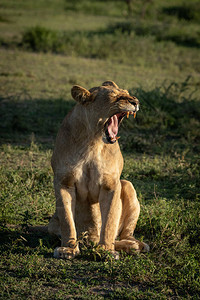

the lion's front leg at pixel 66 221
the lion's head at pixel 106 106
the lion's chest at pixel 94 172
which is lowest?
the lion's front leg at pixel 66 221

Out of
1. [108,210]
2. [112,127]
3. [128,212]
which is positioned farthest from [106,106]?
[128,212]

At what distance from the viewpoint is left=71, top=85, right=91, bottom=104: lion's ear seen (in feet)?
11.6

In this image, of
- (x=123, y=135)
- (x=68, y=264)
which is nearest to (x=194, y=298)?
(x=68, y=264)

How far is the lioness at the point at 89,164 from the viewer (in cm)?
356

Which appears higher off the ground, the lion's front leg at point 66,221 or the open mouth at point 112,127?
the open mouth at point 112,127

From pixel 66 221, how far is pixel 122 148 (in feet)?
11.9

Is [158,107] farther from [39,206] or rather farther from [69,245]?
[69,245]

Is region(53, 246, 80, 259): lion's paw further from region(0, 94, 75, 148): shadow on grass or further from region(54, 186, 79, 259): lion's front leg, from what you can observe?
region(0, 94, 75, 148): shadow on grass

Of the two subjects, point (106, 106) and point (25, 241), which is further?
point (25, 241)

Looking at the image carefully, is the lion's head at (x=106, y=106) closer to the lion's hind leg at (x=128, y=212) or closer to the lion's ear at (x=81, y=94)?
the lion's ear at (x=81, y=94)

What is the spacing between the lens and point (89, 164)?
370 cm

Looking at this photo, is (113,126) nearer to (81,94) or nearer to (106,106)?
(106,106)

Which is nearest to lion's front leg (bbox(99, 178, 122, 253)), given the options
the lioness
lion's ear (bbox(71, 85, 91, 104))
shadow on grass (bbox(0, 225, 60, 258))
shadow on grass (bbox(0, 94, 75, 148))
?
the lioness

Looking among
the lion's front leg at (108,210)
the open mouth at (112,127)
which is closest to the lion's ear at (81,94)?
the open mouth at (112,127)
